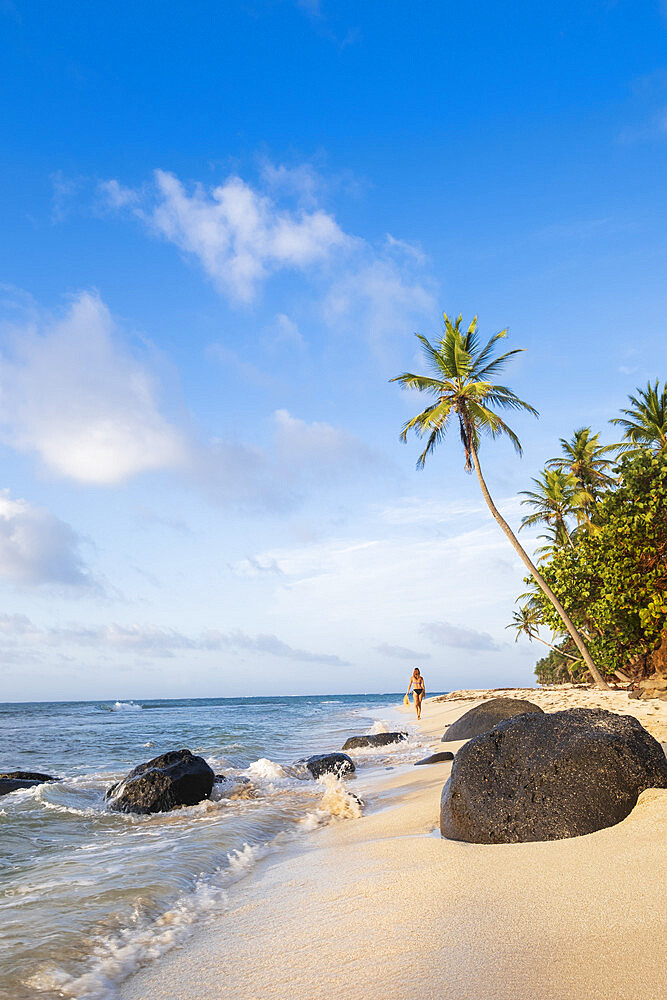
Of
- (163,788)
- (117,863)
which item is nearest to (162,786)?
(163,788)

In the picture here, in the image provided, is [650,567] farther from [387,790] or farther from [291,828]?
[291,828]

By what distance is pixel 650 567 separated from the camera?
20.7 metres

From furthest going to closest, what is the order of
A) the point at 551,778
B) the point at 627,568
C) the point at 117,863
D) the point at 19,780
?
the point at 627,568 < the point at 19,780 < the point at 117,863 < the point at 551,778

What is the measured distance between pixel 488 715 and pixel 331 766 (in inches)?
138

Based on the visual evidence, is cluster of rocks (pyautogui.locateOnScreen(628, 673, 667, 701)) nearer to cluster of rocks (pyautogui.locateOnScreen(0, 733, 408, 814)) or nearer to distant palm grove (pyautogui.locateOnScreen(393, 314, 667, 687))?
distant palm grove (pyautogui.locateOnScreen(393, 314, 667, 687))

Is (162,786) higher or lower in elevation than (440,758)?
higher

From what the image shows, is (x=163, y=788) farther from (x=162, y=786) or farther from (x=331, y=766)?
(x=331, y=766)

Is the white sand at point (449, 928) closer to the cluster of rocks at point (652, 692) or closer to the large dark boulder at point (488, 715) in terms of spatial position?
the large dark boulder at point (488, 715)

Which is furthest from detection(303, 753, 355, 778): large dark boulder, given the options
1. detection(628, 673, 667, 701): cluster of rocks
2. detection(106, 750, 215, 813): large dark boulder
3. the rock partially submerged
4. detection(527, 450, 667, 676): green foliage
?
detection(527, 450, 667, 676): green foliage

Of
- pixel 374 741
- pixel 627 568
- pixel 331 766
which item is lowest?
pixel 374 741

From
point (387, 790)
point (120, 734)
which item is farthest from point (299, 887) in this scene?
point (120, 734)

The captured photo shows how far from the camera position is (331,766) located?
11.4 metres

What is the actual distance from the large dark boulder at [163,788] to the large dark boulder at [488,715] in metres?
5.76

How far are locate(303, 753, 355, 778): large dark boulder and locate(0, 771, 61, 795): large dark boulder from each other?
483cm
